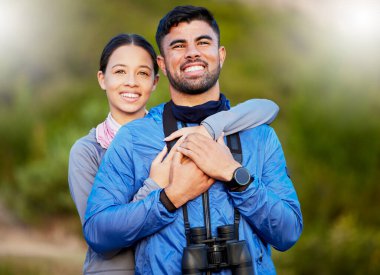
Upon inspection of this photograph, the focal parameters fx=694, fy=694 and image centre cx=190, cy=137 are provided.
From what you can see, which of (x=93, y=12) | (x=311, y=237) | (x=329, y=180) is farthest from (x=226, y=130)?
(x=93, y=12)

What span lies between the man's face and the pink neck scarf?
46 cm

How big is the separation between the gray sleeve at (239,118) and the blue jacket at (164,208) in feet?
0.14

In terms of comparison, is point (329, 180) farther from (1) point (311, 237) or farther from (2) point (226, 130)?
(2) point (226, 130)

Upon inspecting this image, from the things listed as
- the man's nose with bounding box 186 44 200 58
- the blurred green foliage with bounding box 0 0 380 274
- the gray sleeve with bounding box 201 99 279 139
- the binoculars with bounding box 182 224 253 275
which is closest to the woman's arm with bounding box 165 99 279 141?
the gray sleeve with bounding box 201 99 279 139

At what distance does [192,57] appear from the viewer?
7.47 ft

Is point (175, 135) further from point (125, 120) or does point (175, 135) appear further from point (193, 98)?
point (125, 120)

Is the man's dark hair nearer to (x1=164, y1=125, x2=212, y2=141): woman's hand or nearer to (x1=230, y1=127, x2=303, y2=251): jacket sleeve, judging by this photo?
(x1=164, y1=125, x2=212, y2=141): woman's hand

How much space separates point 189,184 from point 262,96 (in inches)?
389

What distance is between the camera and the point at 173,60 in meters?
2.31

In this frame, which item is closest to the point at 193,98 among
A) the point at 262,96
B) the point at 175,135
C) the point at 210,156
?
the point at 175,135

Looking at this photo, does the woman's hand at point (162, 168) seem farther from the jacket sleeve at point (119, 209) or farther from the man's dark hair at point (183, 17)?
the man's dark hair at point (183, 17)

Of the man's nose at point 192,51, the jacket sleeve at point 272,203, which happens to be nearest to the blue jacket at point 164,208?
the jacket sleeve at point 272,203

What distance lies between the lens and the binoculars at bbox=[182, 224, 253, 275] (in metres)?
2.04

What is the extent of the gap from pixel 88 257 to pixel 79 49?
37.2ft
